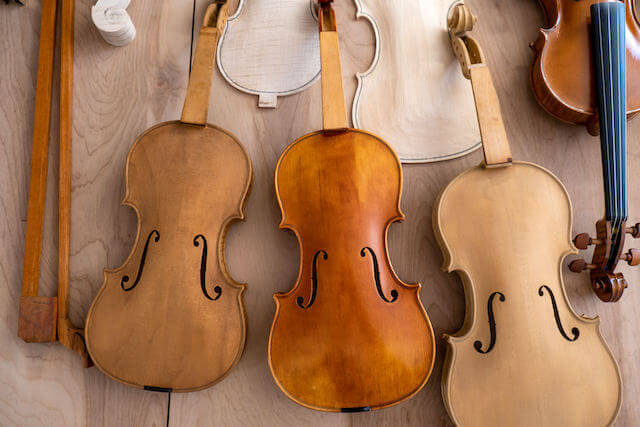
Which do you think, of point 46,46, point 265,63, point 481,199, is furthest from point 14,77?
point 481,199

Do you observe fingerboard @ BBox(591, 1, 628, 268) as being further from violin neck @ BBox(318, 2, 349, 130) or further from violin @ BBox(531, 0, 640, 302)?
Result: violin neck @ BBox(318, 2, 349, 130)

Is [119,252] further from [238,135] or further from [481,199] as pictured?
[481,199]

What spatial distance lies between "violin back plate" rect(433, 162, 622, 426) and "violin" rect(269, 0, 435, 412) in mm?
154

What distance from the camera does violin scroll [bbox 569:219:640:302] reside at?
121 centimetres

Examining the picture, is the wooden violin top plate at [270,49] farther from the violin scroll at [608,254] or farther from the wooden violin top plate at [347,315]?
the violin scroll at [608,254]

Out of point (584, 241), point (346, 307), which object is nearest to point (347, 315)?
point (346, 307)

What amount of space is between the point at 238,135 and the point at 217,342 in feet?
2.45

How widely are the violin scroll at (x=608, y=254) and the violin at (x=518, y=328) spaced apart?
8 centimetres

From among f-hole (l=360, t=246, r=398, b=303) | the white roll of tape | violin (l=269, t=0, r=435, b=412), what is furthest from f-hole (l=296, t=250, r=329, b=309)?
the white roll of tape

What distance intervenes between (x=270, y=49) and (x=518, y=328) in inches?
50.9

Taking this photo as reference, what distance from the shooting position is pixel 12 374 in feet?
4.50

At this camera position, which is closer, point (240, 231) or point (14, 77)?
point (240, 231)

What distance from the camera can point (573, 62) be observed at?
130cm

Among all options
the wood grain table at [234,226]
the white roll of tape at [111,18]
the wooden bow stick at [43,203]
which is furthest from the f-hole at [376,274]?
the white roll of tape at [111,18]
